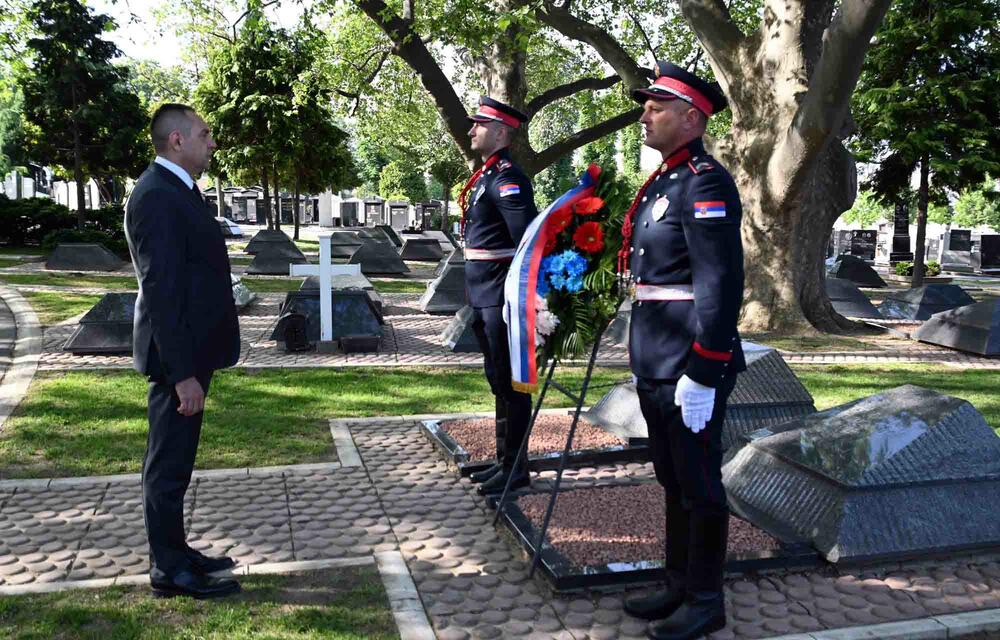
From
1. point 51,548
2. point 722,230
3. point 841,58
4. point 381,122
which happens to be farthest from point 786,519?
point 381,122

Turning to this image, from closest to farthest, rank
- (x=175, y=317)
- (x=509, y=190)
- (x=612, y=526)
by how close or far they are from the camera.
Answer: (x=175, y=317) < (x=612, y=526) < (x=509, y=190)

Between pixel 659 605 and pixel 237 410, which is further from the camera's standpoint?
pixel 237 410

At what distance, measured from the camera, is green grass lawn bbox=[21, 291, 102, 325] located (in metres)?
13.2

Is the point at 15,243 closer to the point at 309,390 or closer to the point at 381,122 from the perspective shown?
the point at 381,122

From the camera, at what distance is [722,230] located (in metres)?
3.43

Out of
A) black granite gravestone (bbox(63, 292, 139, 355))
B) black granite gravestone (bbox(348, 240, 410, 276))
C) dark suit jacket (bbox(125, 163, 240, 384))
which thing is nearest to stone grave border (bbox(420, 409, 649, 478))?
dark suit jacket (bbox(125, 163, 240, 384))

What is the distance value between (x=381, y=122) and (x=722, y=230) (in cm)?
3013

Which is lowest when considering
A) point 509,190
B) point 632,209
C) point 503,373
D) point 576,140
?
point 503,373

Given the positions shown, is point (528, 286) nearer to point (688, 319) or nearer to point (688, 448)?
point (688, 319)

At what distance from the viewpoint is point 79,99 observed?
30500 mm

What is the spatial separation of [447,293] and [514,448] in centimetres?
957

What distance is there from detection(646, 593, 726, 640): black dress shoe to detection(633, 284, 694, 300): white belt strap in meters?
1.22

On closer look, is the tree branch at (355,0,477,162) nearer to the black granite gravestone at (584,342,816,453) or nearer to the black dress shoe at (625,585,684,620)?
the black granite gravestone at (584,342,816,453)

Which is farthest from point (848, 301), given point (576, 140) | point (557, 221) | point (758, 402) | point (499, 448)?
point (557, 221)
